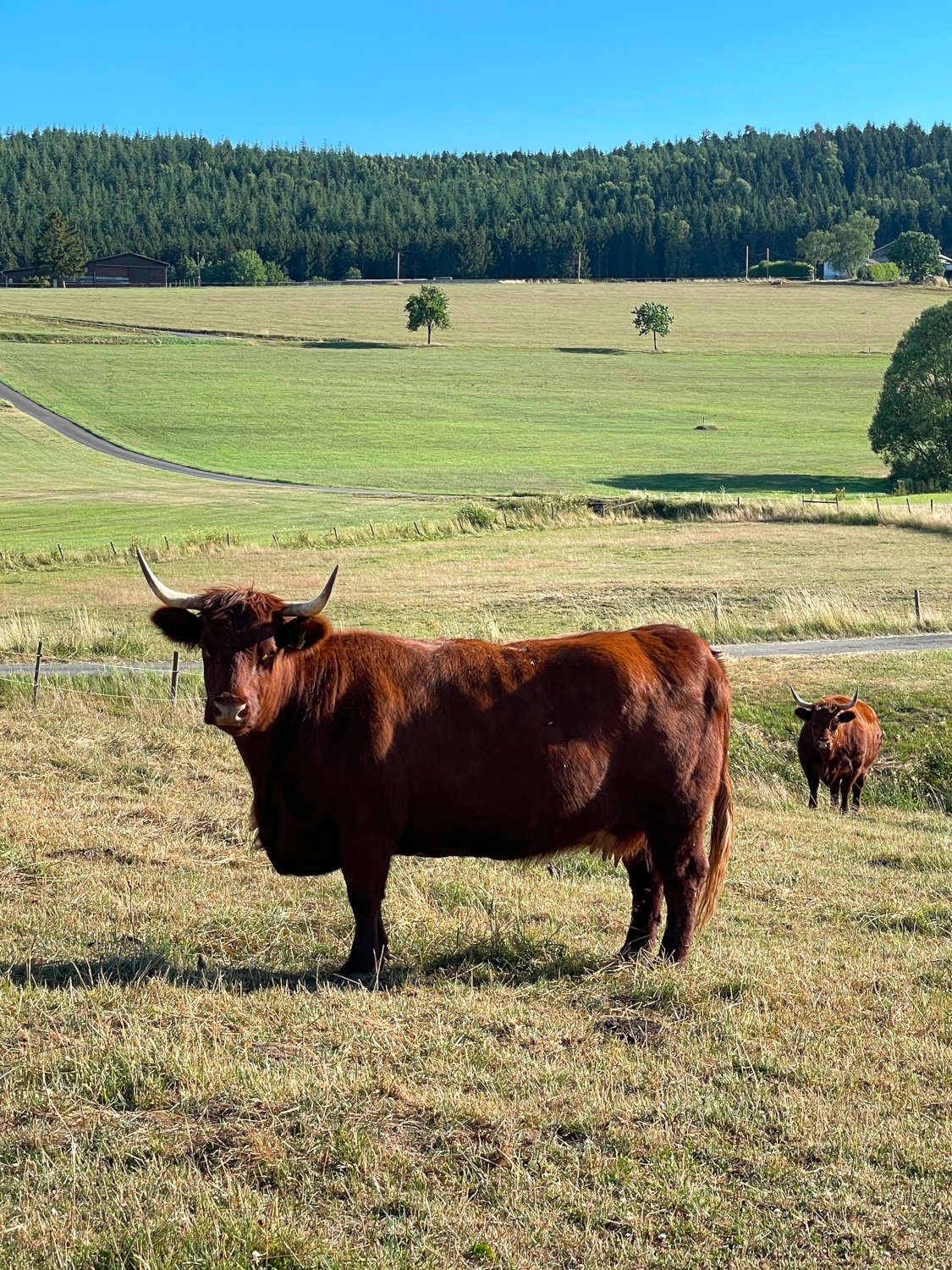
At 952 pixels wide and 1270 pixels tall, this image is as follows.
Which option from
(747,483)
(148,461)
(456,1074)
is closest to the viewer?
(456,1074)

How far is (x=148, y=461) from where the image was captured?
7350 centimetres

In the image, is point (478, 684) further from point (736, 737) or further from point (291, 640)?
point (736, 737)

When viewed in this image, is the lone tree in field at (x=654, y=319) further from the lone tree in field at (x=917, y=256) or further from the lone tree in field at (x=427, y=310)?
the lone tree in field at (x=917, y=256)

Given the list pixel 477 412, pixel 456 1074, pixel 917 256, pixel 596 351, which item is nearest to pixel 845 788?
pixel 456 1074

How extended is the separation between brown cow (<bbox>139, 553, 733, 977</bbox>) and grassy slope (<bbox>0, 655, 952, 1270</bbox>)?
57 cm

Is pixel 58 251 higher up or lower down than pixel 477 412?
higher up

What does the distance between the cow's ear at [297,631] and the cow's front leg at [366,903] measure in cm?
116

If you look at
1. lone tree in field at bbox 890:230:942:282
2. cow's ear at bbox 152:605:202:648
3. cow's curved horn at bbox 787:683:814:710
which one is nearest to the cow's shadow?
cow's ear at bbox 152:605:202:648

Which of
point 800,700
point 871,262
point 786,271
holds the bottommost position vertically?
point 800,700

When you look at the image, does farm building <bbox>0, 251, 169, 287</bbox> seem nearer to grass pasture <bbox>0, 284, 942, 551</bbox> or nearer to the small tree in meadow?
the small tree in meadow

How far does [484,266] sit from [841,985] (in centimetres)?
19203

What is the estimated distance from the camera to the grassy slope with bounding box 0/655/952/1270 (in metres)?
4.47

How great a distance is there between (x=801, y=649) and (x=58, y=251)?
163965 mm

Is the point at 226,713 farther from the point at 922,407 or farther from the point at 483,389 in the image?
the point at 483,389
